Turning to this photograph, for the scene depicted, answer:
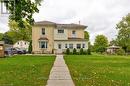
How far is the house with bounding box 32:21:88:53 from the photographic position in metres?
75.6

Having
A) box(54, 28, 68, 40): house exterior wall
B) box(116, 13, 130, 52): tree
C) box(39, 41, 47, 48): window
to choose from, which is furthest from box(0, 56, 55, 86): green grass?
box(116, 13, 130, 52): tree

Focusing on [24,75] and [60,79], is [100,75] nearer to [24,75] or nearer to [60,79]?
[60,79]

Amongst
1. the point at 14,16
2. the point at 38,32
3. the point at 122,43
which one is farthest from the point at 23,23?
the point at 122,43

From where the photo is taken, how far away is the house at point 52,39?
7556 centimetres

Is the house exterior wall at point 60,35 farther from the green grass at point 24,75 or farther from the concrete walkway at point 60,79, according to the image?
the concrete walkway at point 60,79

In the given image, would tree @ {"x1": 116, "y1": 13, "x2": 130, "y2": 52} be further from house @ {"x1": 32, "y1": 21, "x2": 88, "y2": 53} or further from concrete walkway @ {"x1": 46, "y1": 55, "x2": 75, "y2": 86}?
concrete walkway @ {"x1": 46, "y1": 55, "x2": 75, "y2": 86}

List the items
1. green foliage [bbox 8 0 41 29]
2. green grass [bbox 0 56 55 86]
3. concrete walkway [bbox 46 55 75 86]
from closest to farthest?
concrete walkway [bbox 46 55 75 86]
green grass [bbox 0 56 55 86]
green foliage [bbox 8 0 41 29]

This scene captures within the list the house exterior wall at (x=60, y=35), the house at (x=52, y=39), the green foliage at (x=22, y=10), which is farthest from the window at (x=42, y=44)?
the green foliage at (x=22, y=10)

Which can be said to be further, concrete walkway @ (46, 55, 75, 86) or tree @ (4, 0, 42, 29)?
tree @ (4, 0, 42, 29)

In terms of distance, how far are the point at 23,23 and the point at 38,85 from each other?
51.5ft

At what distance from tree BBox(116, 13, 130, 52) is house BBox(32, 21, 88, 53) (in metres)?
34.4

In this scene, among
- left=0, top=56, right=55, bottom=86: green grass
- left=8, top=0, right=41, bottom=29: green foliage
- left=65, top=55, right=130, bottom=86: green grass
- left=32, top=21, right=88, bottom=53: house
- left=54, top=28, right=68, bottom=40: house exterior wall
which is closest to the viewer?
left=0, top=56, right=55, bottom=86: green grass

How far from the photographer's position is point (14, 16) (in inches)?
1191

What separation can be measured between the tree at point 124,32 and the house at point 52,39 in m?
34.4
